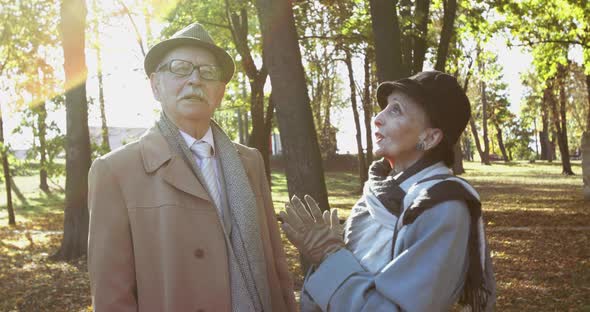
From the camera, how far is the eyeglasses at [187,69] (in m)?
3.21

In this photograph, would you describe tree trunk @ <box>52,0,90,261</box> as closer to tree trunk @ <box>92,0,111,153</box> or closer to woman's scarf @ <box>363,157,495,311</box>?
tree trunk @ <box>92,0,111,153</box>

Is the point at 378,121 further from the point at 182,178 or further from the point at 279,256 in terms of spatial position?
the point at 279,256

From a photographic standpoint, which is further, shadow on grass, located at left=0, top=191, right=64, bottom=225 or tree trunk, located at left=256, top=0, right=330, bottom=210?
shadow on grass, located at left=0, top=191, right=64, bottom=225

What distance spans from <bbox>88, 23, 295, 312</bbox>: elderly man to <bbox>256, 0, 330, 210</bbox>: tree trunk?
261 cm

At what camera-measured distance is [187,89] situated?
3.18 meters

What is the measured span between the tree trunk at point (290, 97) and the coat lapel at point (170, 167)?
2.90 meters

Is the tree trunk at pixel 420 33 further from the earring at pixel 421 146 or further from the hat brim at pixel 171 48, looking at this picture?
the earring at pixel 421 146

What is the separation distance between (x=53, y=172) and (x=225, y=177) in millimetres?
14834

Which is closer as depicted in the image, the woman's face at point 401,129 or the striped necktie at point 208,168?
the woman's face at point 401,129

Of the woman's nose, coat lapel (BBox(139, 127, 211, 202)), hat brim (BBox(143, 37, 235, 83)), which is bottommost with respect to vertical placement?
coat lapel (BBox(139, 127, 211, 202))

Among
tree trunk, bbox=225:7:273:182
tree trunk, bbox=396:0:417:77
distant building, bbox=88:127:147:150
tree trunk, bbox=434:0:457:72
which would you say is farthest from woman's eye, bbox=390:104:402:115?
tree trunk, bbox=225:7:273:182

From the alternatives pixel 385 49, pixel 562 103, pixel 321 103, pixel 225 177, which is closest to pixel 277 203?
pixel 321 103

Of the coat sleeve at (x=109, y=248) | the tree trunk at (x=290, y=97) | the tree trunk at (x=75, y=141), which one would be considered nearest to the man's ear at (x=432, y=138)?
the coat sleeve at (x=109, y=248)

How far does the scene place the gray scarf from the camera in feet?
10.1
